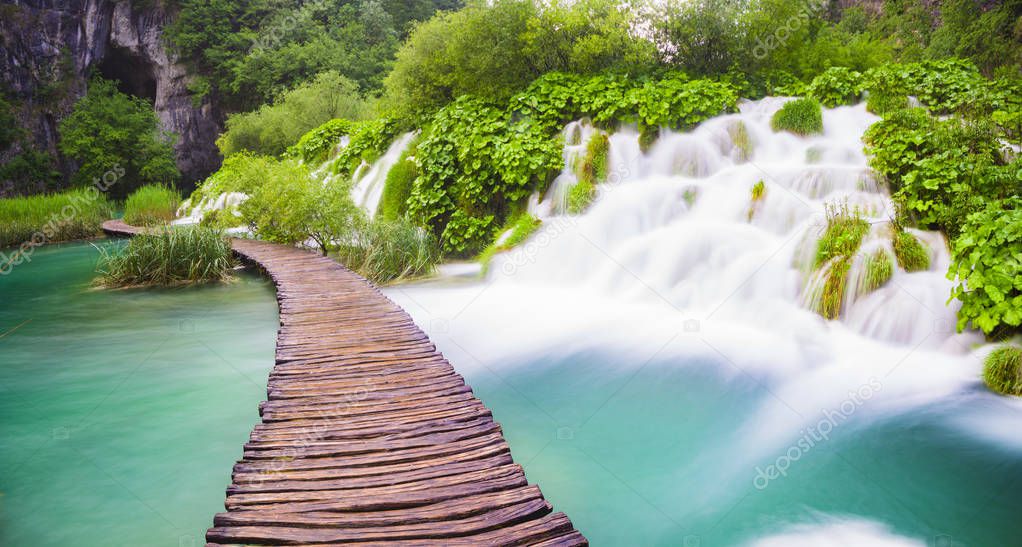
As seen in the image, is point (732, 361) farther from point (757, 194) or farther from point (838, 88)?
point (838, 88)

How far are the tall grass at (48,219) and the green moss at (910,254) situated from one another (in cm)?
1955

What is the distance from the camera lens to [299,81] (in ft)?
A: 98.1

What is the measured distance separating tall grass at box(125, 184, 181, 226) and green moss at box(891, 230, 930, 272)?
65.1ft

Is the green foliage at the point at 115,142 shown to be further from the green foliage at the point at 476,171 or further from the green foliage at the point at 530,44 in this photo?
the green foliage at the point at 476,171

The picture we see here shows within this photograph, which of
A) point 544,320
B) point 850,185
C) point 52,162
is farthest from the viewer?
point 52,162

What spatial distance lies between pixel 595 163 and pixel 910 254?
5.26m

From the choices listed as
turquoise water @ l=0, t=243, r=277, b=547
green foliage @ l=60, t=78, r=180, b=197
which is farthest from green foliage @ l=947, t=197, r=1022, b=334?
green foliage @ l=60, t=78, r=180, b=197

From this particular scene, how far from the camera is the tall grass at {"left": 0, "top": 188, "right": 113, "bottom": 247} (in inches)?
612

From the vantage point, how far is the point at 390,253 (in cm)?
945

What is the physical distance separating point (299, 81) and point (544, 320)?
2786cm

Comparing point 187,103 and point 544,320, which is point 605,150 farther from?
point 187,103

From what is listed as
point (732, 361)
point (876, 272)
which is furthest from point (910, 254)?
point (732, 361)

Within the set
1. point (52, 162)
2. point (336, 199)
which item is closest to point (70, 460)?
point (336, 199)

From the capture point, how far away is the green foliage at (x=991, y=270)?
4594 mm
